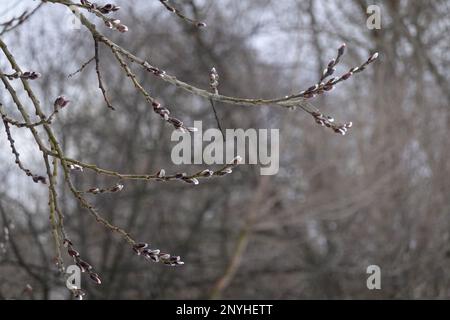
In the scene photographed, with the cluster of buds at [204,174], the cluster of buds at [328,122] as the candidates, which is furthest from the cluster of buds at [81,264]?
the cluster of buds at [328,122]

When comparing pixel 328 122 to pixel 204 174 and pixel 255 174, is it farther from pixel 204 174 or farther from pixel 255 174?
pixel 255 174

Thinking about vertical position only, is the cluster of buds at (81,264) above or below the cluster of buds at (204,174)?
below

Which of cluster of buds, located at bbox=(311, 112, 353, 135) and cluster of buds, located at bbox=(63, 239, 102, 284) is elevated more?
cluster of buds, located at bbox=(311, 112, 353, 135)

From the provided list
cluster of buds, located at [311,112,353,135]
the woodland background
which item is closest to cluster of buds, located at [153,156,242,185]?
cluster of buds, located at [311,112,353,135]

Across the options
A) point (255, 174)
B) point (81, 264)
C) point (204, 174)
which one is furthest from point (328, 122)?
point (255, 174)

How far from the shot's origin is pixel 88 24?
3184 millimetres

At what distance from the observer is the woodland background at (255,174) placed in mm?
8141

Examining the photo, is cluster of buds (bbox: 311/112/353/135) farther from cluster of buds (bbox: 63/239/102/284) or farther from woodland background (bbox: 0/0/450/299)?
woodland background (bbox: 0/0/450/299)

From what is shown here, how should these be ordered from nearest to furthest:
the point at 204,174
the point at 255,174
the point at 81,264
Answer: the point at 204,174 → the point at 81,264 → the point at 255,174

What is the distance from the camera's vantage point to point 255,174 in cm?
921

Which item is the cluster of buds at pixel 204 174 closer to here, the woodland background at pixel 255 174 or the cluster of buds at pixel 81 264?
the cluster of buds at pixel 81 264

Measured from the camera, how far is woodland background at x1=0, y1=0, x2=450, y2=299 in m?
8.14

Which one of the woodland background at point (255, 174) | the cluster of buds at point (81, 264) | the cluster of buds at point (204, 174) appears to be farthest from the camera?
the woodland background at point (255, 174)

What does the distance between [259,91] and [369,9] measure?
2.16m
